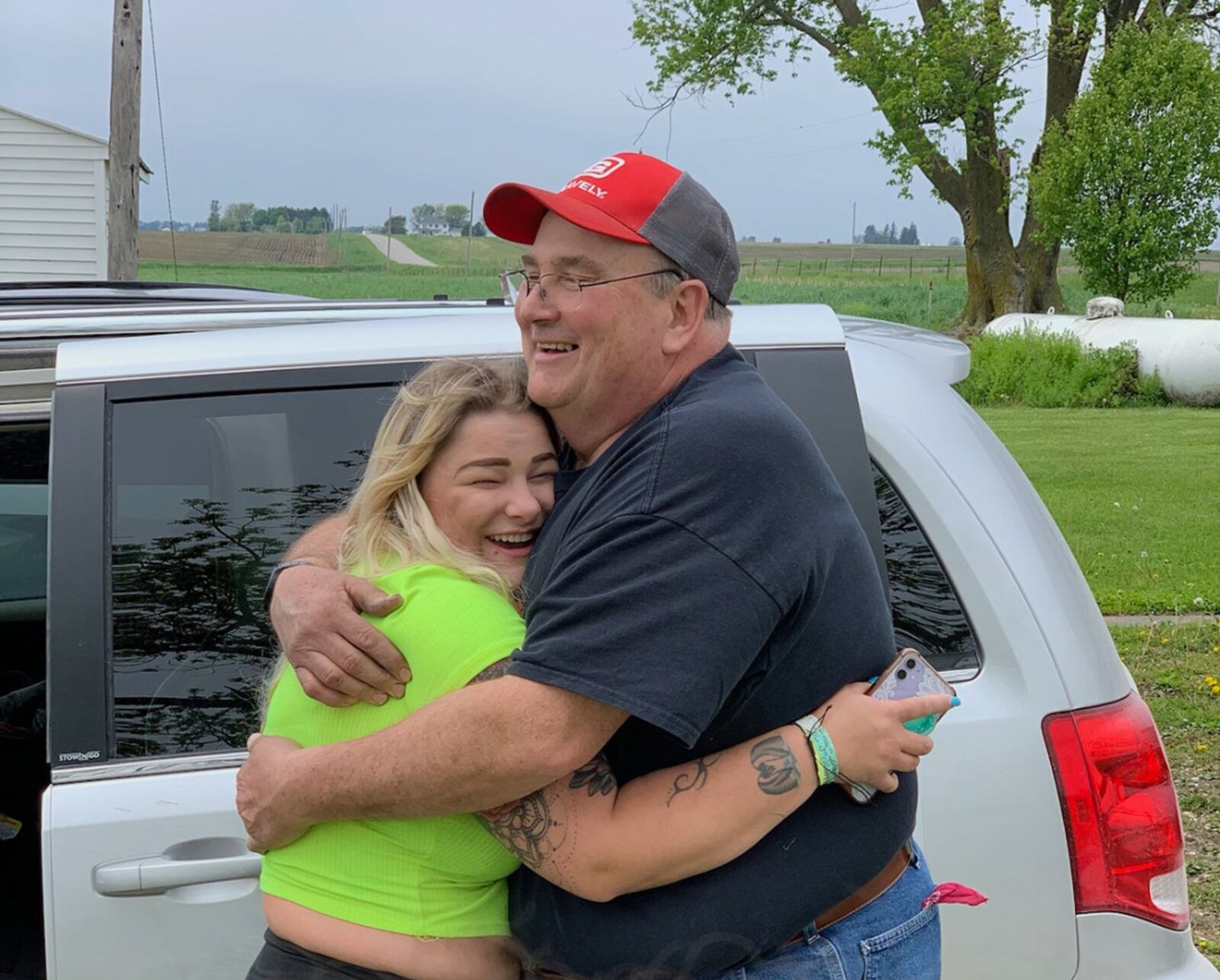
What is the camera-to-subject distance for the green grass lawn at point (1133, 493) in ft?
26.5

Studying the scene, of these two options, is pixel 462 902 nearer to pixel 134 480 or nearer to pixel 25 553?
pixel 134 480

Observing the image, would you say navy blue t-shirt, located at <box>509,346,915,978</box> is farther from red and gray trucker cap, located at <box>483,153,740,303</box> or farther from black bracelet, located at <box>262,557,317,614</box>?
black bracelet, located at <box>262,557,317,614</box>

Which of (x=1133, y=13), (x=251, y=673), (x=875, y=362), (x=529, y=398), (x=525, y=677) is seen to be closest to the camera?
(x=525, y=677)

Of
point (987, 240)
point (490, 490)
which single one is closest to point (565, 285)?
point (490, 490)

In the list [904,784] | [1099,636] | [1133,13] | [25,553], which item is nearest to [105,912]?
[904,784]

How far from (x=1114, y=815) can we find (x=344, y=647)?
1250mm

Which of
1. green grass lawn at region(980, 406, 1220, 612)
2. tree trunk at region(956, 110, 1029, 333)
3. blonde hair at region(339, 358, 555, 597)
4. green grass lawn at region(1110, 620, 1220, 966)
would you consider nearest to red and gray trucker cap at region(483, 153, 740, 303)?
blonde hair at region(339, 358, 555, 597)

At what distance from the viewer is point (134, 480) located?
2188mm

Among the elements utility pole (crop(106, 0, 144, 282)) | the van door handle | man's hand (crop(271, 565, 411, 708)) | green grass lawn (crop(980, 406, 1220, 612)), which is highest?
utility pole (crop(106, 0, 144, 282))

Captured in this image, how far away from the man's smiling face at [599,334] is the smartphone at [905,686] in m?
0.44

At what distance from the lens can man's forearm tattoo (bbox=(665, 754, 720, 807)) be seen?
152 cm

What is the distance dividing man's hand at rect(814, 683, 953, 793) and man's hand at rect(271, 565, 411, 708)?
508mm

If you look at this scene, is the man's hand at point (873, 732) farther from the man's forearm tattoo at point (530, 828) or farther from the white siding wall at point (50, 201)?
the white siding wall at point (50, 201)

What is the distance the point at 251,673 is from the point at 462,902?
0.68 m
